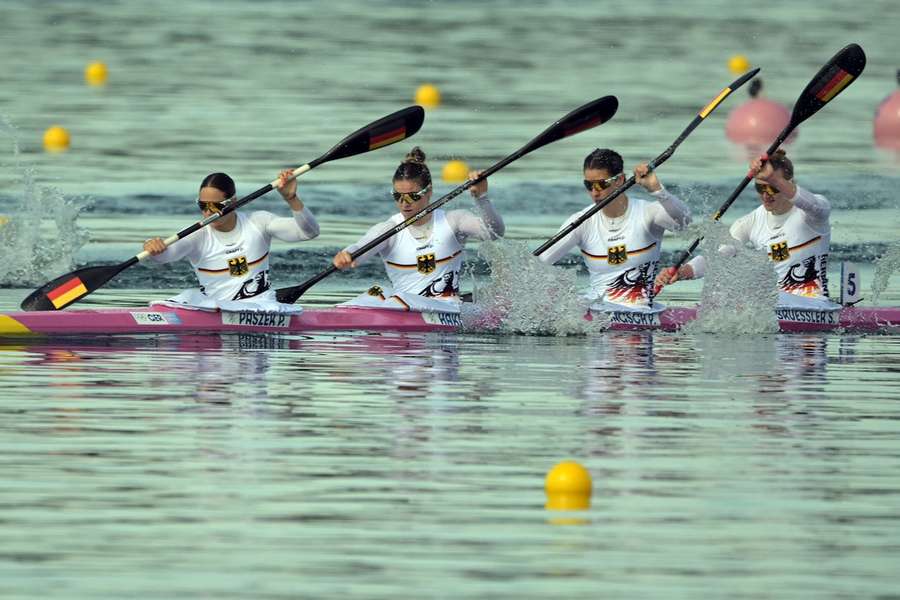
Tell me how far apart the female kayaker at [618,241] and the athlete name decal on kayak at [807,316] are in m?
0.88

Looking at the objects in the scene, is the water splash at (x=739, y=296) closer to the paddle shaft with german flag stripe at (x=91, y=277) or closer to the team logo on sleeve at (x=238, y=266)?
the paddle shaft with german flag stripe at (x=91, y=277)

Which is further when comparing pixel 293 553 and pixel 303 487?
pixel 303 487

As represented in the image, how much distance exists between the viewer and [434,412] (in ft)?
39.8

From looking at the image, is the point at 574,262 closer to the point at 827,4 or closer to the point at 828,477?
the point at 828,477

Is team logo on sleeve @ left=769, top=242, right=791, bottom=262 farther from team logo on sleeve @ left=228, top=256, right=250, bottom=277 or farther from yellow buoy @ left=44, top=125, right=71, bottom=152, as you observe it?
yellow buoy @ left=44, top=125, right=71, bottom=152

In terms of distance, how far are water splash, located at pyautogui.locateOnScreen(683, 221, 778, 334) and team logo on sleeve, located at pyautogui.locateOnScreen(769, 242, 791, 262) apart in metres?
0.48

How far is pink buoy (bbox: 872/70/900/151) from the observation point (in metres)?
29.3

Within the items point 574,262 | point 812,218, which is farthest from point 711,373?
point 574,262

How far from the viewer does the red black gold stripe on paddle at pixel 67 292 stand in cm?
1545

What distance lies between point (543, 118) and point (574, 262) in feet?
35.9

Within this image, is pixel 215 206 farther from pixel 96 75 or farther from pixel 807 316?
pixel 96 75

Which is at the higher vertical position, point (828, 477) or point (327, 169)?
point (327, 169)

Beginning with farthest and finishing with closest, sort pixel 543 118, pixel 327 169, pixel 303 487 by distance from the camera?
pixel 543 118, pixel 327 169, pixel 303 487

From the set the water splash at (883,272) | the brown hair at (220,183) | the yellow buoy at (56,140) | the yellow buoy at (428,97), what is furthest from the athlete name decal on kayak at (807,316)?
the yellow buoy at (428,97)
